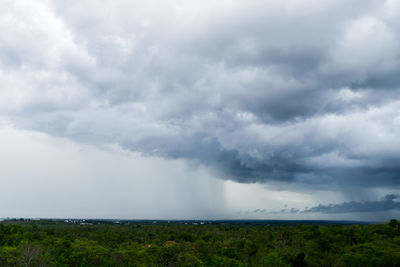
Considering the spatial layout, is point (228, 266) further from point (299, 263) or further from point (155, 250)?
point (155, 250)

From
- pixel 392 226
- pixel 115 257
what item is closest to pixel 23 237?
pixel 115 257

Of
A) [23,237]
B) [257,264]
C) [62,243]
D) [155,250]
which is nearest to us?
[257,264]

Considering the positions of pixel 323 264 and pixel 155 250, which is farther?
pixel 155 250

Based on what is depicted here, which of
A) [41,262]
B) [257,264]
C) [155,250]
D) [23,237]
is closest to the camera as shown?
→ [41,262]

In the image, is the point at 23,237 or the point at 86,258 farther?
the point at 23,237

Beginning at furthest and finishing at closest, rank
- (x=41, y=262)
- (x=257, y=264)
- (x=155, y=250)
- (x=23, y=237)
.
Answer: (x=23, y=237)
(x=155, y=250)
(x=257, y=264)
(x=41, y=262)

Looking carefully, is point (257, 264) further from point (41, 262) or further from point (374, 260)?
point (41, 262)

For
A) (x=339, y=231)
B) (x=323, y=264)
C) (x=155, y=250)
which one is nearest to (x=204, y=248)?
(x=155, y=250)

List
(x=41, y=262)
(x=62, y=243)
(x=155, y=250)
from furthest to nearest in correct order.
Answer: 1. (x=62, y=243)
2. (x=155, y=250)
3. (x=41, y=262)
